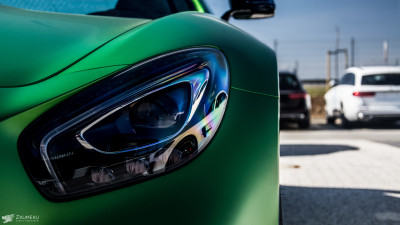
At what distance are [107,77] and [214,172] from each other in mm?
303

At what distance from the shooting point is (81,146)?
91 centimetres

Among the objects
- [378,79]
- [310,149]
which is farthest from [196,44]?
[378,79]

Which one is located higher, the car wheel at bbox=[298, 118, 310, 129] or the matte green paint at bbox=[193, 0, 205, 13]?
the matte green paint at bbox=[193, 0, 205, 13]

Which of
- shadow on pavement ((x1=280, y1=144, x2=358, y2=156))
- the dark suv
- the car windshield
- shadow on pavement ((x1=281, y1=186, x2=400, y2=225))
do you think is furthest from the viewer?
the dark suv

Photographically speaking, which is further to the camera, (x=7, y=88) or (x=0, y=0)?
(x=0, y=0)

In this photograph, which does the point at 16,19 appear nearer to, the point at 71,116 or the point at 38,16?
the point at 38,16

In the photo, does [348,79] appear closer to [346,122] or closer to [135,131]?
[346,122]

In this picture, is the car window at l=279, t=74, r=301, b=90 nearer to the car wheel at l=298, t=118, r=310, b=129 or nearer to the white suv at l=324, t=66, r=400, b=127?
the car wheel at l=298, t=118, r=310, b=129

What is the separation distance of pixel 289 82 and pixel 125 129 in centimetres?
1076

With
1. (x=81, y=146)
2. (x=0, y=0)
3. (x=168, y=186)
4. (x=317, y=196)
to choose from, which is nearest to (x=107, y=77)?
(x=81, y=146)

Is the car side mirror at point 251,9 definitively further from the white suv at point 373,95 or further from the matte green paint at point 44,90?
the white suv at point 373,95

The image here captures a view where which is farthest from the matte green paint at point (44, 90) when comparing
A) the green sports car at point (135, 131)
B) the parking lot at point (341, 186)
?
the parking lot at point (341, 186)

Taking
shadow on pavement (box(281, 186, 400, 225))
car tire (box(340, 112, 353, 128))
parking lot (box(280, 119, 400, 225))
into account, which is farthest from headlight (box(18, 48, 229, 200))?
car tire (box(340, 112, 353, 128))

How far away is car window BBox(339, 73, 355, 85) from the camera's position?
11.0 metres
